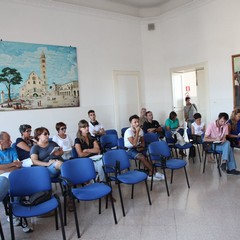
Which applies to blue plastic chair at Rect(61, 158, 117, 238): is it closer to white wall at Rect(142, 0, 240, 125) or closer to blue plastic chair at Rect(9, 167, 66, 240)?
blue plastic chair at Rect(9, 167, 66, 240)

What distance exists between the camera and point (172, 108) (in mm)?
8367

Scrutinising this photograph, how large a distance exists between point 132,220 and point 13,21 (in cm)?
524

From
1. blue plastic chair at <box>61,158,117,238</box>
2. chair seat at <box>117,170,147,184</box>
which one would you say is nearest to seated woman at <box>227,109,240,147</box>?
chair seat at <box>117,170,147,184</box>

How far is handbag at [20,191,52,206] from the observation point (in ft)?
9.00

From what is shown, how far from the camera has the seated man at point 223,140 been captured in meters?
4.77

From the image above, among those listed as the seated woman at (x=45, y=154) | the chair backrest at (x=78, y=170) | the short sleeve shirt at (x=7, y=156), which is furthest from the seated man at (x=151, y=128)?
the short sleeve shirt at (x=7, y=156)

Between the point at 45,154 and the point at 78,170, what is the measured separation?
66cm

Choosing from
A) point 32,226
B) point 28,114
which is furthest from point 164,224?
point 28,114

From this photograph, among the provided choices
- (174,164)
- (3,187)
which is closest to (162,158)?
(174,164)

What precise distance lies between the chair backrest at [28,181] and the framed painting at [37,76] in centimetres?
341

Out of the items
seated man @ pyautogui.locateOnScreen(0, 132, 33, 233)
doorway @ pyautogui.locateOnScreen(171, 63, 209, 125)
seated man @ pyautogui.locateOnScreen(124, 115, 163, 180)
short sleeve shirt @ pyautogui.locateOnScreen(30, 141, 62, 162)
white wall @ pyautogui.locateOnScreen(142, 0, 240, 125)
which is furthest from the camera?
doorway @ pyautogui.locateOnScreen(171, 63, 209, 125)

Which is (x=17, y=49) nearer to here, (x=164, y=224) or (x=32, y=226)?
(x=32, y=226)

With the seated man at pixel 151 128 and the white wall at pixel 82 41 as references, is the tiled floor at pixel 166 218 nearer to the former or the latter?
the seated man at pixel 151 128

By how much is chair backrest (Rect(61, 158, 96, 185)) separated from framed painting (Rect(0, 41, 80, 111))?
3388 mm
